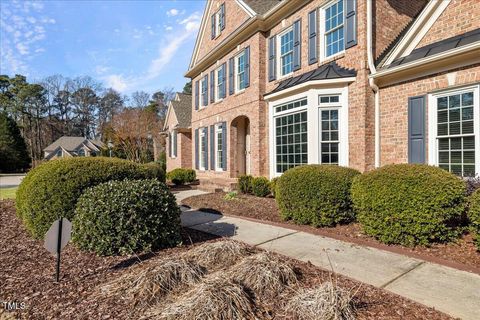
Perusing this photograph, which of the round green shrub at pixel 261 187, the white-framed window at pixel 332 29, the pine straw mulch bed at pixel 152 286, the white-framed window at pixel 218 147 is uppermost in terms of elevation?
the white-framed window at pixel 332 29

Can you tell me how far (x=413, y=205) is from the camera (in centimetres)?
456

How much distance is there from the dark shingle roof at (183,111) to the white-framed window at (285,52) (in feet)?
33.8

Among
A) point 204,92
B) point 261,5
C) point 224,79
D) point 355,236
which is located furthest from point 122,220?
point 204,92

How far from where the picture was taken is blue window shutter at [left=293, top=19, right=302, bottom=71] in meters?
10.0

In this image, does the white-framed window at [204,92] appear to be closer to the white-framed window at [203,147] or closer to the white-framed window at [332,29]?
the white-framed window at [203,147]

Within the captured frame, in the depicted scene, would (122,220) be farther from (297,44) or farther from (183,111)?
(183,111)

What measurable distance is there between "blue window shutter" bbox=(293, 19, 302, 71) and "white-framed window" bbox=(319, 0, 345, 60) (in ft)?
2.99

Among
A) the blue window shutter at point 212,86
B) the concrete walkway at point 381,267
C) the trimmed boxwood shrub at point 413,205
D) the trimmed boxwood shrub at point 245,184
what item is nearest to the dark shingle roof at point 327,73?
the trimmed boxwood shrub at point 245,184

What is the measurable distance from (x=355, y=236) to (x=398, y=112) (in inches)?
165

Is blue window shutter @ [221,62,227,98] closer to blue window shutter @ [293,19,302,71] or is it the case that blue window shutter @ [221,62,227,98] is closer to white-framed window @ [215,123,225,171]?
white-framed window @ [215,123,225,171]

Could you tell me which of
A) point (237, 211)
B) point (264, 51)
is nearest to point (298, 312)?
point (237, 211)

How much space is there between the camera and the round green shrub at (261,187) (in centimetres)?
1038

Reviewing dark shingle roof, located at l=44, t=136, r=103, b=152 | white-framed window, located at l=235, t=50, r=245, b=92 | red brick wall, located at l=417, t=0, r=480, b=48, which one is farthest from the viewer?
dark shingle roof, located at l=44, t=136, r=103, b=152

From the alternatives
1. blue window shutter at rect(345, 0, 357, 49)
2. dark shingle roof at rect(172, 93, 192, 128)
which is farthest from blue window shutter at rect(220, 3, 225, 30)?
blue window shutter at rect(345, 0, 357, 49)
